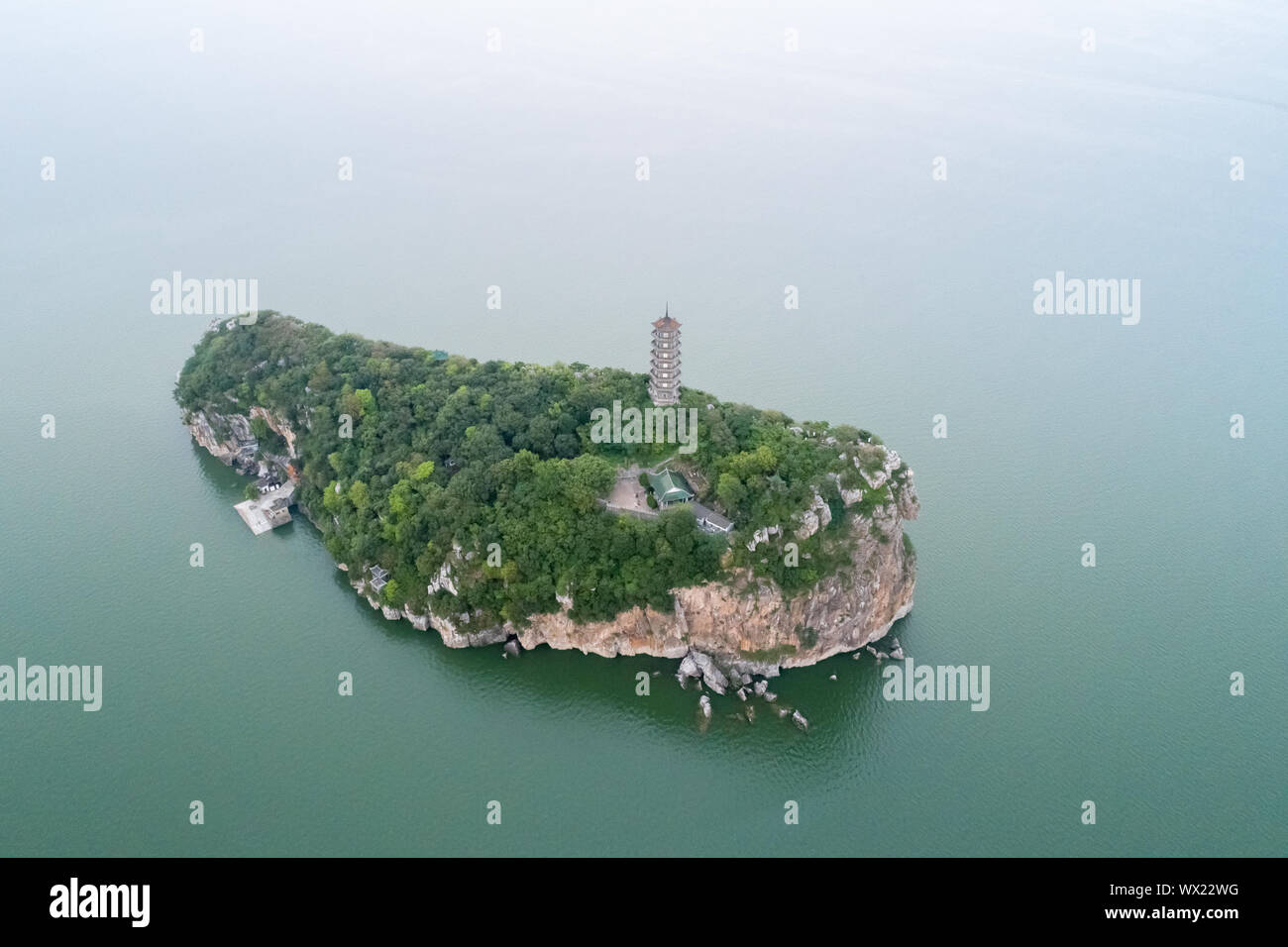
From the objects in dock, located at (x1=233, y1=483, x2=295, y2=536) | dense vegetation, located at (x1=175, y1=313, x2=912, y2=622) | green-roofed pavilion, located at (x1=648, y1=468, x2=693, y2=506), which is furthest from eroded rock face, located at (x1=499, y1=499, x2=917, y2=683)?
dock, located at (x1=233, y1=483, x2=295, y2=536)

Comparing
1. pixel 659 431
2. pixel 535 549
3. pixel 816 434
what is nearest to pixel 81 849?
pixel 535 549

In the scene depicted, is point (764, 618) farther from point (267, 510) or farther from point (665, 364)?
point (267, 510)

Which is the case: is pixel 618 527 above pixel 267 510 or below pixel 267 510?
below

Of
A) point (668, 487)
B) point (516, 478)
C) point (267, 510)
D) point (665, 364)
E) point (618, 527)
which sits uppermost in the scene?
point (665, 364)

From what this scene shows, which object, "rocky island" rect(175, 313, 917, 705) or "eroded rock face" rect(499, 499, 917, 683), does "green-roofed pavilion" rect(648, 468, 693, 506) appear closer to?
"rocky island" rect(175, 313, 917, 705)

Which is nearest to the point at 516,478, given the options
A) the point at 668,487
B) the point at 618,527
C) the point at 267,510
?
the point at 618,527

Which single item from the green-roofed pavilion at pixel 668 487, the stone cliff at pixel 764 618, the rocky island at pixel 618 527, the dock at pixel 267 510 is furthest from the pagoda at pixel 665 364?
the dock at pixel 267 510
